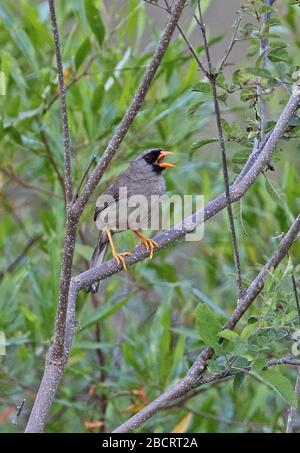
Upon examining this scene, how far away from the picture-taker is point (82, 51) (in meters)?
4.14

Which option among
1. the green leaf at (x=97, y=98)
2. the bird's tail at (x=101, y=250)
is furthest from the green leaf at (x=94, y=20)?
the bird's tail at (x=101, y=250)

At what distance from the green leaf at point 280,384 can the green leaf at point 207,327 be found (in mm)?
172

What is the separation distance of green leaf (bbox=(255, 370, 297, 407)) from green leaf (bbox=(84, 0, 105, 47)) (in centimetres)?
230

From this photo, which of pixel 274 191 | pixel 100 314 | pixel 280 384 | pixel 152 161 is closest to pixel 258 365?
pixel 280 384

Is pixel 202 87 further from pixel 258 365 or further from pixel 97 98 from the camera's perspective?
pixel 97 98

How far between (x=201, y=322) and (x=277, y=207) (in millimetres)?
1971

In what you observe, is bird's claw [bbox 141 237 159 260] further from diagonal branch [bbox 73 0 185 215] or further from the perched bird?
diagonal branch [bbox 73 0 185 215]

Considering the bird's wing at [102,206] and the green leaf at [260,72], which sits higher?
the bird's wing at [102,206]

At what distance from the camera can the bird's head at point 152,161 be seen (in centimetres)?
427

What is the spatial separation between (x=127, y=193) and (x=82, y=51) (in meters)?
0.70

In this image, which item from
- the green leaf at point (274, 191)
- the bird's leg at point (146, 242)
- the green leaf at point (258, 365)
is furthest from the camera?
the bird's leg at point (146, 242)

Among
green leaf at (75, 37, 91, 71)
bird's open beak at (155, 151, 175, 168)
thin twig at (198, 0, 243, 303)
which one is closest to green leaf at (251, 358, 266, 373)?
thin twig at (198, 0, 243, 303)

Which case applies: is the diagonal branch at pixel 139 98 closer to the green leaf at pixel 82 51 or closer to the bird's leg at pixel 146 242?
the bird's leg at pixel 146 242

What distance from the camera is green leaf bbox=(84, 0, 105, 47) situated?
13.4ft
